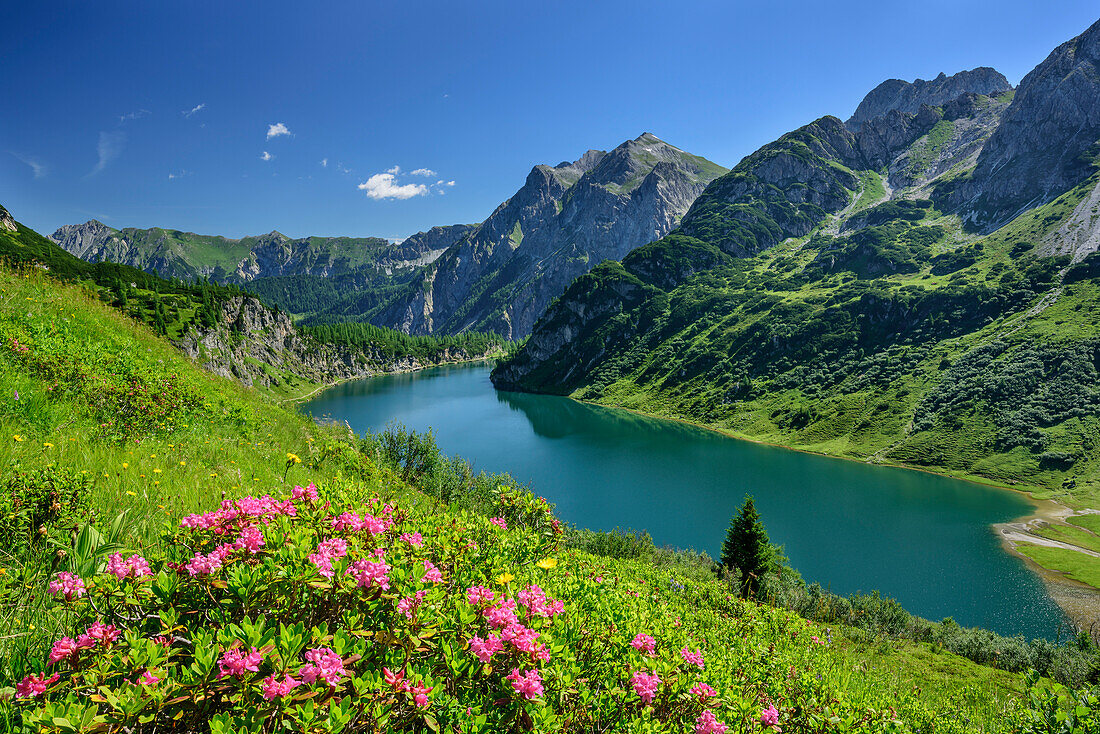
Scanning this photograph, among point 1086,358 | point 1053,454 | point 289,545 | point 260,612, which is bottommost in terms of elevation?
point 1053,454

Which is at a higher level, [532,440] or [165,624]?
[165,624]

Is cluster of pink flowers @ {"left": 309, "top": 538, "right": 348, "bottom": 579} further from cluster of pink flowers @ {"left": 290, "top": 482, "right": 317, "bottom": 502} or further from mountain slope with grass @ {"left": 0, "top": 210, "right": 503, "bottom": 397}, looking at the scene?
mountain slope with grass @ {"left": 0, "top": 210, "right": 503, "bottom": 397}

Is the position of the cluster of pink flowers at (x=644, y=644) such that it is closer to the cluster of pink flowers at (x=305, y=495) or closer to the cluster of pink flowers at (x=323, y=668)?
the cluster of pink flowers at (x=323, y=668)

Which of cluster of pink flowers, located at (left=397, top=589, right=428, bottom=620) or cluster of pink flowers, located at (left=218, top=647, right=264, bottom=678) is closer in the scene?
cluster of pink flowers, located at (left=218, top=647, right=264, bottom=678)

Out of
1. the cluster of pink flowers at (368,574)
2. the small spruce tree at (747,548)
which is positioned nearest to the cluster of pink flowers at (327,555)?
the cluster of pink flowers at (368,574)

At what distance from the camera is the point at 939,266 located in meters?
176

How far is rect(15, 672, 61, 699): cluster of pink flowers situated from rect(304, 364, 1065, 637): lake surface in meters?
28.9

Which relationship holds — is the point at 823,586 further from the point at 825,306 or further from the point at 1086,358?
the point at 825,306

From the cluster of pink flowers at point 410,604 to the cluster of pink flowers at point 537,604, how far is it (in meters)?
0.98

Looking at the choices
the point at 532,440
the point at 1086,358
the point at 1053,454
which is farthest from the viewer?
the point at 532,440

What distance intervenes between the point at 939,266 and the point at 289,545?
772 ft

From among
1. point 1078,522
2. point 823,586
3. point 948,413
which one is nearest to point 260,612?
point 823,586

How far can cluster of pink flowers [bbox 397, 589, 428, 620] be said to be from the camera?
2.92 metres

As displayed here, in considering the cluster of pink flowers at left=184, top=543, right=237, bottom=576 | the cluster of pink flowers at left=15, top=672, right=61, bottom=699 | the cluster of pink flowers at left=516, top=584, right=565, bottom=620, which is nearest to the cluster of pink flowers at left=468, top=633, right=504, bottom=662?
the cluster of pink flowers at left=516, top=584, right=565, bottom=620
